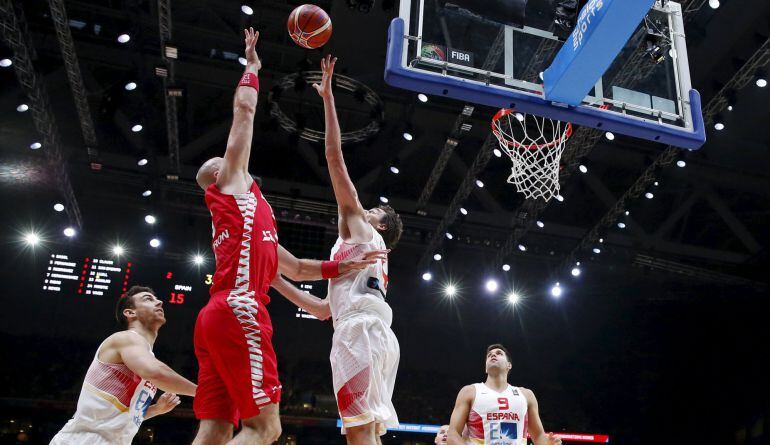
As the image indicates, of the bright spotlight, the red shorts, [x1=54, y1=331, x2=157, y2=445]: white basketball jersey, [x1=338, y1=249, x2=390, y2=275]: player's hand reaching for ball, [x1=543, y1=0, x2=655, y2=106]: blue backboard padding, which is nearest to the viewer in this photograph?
the red shorts

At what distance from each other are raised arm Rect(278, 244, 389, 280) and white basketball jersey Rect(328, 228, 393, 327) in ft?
0.24

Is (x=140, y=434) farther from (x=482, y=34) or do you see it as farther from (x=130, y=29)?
(x=482, y=34)

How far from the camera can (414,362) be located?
16.4 metres

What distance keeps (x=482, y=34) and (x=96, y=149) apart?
8.29 meters

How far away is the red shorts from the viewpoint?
9.36 feet

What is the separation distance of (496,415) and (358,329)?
8.83 feet

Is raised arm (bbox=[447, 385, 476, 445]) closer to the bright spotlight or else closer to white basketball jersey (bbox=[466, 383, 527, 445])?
white basketball jersey (bbox=[466, 383, 527, 445])

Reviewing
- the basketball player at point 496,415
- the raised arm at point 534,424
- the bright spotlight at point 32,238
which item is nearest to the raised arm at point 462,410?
the basketball player at point 496,415

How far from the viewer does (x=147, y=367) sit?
151 inches

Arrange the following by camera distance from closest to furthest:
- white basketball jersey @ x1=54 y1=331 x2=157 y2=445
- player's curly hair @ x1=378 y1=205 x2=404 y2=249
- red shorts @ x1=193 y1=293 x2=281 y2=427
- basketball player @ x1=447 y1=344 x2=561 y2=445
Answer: red shorts @ x1=193 y1=293 x2=281 y2=427 → white basketball jersey @ x1=54 y1=331 x2=157 y2=445 → player's curly hair @ x1=378 y1=205 x2=404 y2=249 → basketball player @ x1=447 y1=344 x2=561 y2=445

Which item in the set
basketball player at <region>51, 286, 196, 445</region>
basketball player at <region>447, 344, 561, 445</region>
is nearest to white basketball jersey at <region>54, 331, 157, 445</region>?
basketball player at <region>51, 286, 196, 445</region>

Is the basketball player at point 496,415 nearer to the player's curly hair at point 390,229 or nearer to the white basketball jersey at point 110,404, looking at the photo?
the player's curly hair at point 390,229

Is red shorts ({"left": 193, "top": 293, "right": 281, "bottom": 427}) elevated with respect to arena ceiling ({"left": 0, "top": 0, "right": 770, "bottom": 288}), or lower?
lower

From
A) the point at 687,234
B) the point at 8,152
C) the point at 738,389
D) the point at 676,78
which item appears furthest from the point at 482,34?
the point at 738,389
